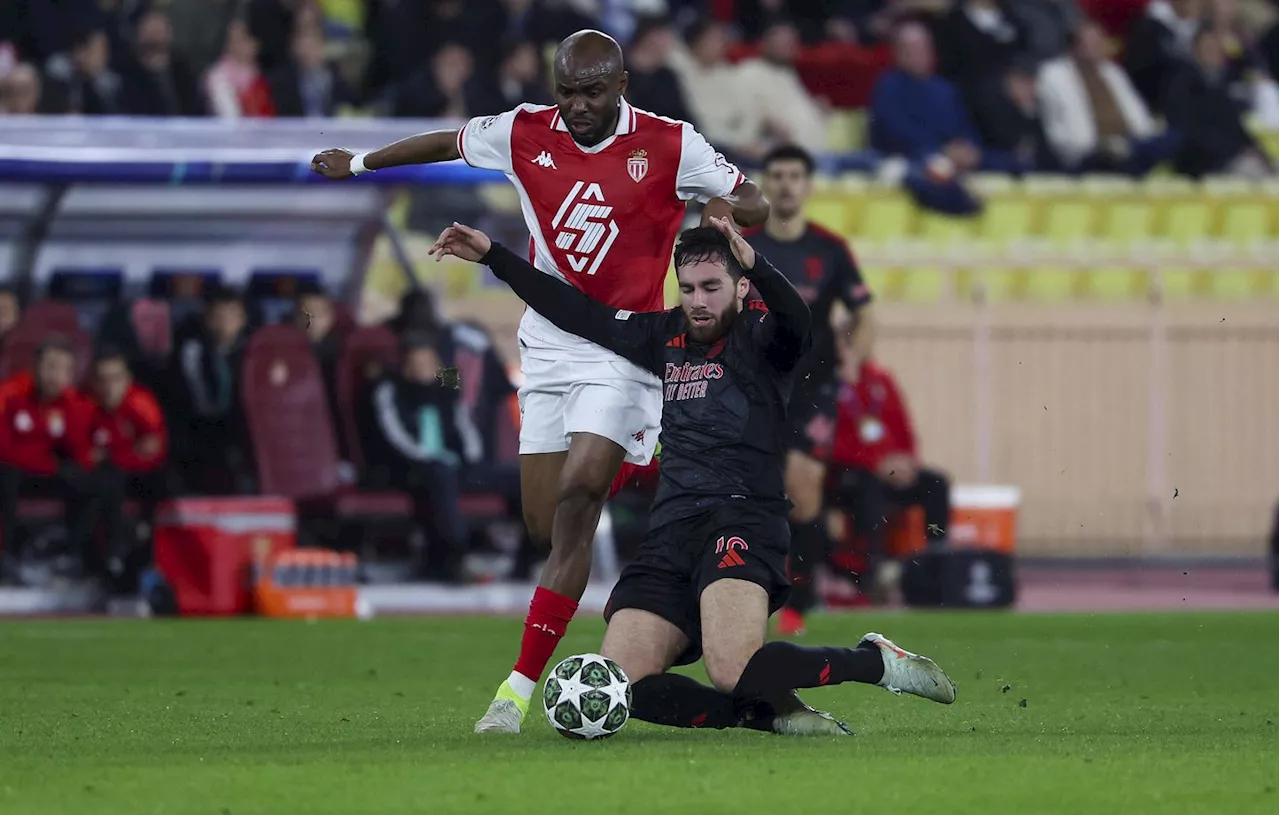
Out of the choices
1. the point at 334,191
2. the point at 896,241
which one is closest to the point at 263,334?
the point at 334,191

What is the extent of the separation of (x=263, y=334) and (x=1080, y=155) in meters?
8.77

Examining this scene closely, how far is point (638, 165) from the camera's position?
7.77 metres

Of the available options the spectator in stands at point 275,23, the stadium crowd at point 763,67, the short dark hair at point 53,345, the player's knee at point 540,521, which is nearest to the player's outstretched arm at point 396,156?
the player's knee at point 540,521

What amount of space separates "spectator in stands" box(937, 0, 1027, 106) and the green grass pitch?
971cm

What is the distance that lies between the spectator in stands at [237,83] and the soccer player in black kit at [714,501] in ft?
33.3

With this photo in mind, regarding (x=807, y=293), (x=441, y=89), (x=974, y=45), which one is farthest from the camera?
(x=974, y=45)

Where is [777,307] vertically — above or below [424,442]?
above

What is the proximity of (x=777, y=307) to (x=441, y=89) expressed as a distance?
1099 cm

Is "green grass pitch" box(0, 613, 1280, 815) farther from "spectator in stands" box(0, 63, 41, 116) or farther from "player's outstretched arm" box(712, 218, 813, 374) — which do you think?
"spectator in stands" box(0, 63, 41, 116)

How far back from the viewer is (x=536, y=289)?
7.68 metres

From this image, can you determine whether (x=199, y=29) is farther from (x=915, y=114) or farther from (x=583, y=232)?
(x=583, y=232)

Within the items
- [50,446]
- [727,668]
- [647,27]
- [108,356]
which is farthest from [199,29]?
[727,668]

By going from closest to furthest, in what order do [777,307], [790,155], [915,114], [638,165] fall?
1. [777,307]
2. [638,165]
3. [790,155]
4. [915,114]

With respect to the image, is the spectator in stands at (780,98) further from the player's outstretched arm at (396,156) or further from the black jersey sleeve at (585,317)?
the black jersey sleeve at (585,317)
